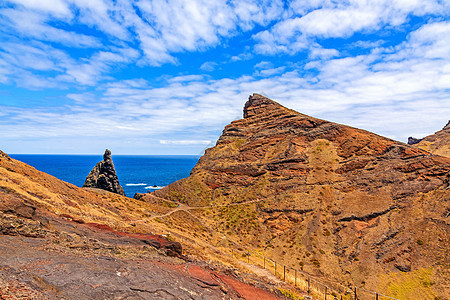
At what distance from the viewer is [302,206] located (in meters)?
52.1

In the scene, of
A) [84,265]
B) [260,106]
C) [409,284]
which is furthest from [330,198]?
[84,265]

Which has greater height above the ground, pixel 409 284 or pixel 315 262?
pixel 409 284

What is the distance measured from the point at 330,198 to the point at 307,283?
23.8 m

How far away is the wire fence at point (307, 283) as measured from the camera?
29641mm

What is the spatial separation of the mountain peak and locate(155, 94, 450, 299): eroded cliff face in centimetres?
353

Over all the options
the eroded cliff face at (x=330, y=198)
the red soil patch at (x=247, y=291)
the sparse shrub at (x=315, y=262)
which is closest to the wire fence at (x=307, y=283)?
the eroded cliff face at (x=330, y=198)

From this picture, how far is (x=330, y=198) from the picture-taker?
173 feet

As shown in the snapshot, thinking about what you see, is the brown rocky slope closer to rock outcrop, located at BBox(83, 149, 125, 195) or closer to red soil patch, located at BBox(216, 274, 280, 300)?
red soil patch, located at BBox(216, 274, 280, 300)

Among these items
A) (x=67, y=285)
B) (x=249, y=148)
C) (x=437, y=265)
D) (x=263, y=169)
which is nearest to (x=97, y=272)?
(x=67, y=285)

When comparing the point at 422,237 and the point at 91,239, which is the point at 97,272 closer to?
the point at 91,239

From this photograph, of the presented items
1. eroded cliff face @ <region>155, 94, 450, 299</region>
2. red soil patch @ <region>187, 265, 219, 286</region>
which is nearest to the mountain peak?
eroded cliff face @ <region>155, 94, 450, 299</region>

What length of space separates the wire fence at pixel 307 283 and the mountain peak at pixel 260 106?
50780 millimetres

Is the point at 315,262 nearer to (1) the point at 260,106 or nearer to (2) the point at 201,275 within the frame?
(2) the point at 201,275

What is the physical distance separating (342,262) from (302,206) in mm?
14083
